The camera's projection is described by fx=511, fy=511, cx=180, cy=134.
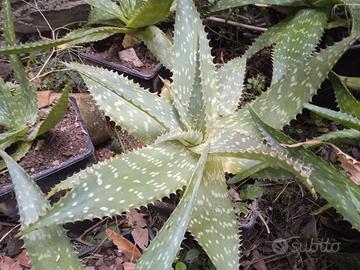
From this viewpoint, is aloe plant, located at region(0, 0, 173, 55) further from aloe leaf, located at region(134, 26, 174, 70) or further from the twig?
the twig

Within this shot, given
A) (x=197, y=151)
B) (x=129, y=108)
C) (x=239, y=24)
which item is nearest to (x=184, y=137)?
(x=197, y=151)

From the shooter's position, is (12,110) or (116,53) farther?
(116,53)

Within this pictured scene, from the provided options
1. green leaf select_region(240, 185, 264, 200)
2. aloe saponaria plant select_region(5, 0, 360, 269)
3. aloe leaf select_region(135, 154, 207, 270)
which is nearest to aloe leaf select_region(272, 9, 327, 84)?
aloe saponaria plant select_region(5, 0, 360, 269)

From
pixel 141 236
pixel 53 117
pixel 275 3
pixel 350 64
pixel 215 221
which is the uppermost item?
pixel 275 3

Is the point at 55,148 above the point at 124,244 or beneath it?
above

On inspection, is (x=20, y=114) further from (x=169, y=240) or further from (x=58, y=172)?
(x=169, y=240)

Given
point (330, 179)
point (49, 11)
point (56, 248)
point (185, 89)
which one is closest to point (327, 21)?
point (185, 89)
